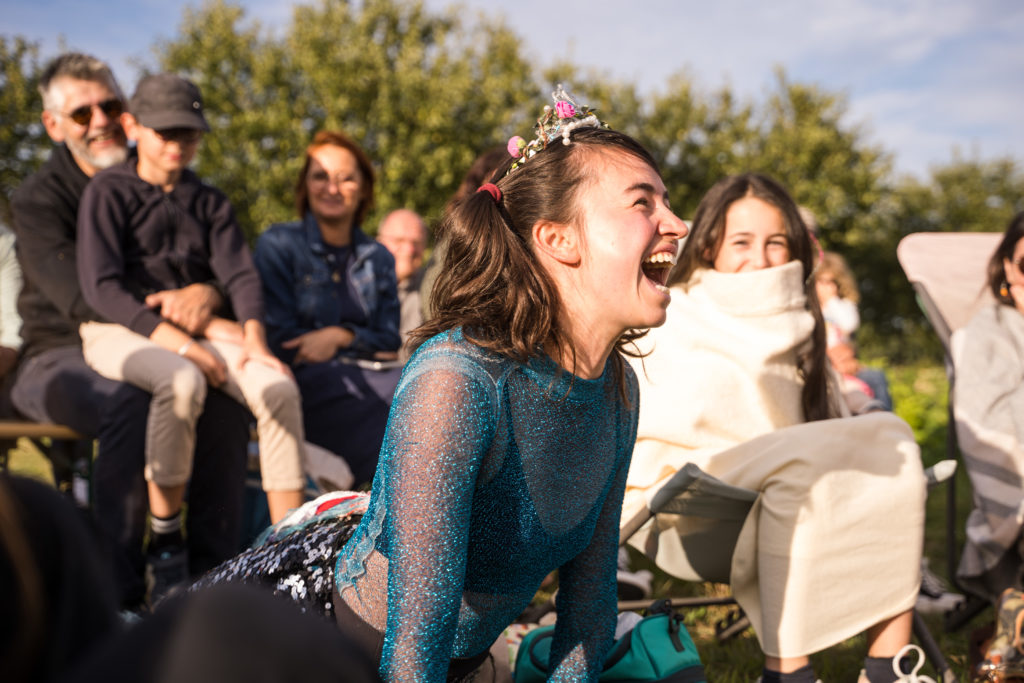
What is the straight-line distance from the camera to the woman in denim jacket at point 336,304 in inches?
159

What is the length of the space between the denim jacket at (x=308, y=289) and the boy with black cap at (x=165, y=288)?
11.1 inches

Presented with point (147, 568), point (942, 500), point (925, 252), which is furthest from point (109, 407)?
point (942, 500)

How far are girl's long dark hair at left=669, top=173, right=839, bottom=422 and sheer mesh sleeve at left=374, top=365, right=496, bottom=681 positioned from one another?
1994 mm

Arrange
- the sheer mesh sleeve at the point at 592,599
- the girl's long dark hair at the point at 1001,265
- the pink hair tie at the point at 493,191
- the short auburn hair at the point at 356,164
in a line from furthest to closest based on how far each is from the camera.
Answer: the short auburn hair at the point at 356,164 → the girl's long dark hair at the point at 1001,265 → the sheer mesh sleeve at the point at 592,599 → the pink hair tie at the point at 493,191

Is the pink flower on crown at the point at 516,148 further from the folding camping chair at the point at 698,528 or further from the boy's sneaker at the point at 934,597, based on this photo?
the boy's sneaker at the point at 934,597

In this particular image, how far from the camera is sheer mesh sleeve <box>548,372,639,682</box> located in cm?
201

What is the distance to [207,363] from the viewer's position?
341 centimetres

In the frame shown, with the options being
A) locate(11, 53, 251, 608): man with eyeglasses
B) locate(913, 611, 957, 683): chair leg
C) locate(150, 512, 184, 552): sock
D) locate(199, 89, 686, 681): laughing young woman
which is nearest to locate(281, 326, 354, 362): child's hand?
locate(11, 53, 251, 608): man with eyeglasses

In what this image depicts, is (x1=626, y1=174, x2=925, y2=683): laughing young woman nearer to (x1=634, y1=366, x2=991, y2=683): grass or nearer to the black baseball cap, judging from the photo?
(x1=634, y1=366, x2=991, y2=683): grass

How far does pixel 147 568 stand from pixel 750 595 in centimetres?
227

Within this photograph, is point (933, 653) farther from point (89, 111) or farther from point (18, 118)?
point (18, 118)

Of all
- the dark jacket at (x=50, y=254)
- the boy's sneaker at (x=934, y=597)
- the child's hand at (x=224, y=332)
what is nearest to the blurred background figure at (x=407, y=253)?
the child's hand at (x=224, y=332)

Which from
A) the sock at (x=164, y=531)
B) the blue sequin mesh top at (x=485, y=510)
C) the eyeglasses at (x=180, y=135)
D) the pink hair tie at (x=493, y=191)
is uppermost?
the eyeglasses at (x=180, y=135)

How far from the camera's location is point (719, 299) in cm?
319
